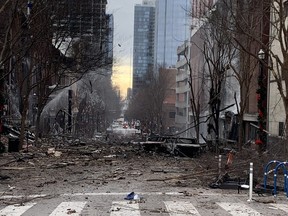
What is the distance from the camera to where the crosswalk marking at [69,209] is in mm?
9914

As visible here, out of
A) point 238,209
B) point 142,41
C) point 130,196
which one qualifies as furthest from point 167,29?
point 238,209

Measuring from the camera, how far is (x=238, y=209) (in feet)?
34.7

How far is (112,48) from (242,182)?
2232 centimetres

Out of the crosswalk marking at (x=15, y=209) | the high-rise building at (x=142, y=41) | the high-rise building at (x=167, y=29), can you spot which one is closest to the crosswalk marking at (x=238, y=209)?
the crosswalk marking at (x=15, y=209)

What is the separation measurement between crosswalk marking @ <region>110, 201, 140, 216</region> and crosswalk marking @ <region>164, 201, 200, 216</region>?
A: 2.28ft

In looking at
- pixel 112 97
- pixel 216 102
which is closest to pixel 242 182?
pixel 216 102

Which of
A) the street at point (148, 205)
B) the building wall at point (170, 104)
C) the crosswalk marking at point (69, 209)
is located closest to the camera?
the crosswalk marking at point (69, 209)

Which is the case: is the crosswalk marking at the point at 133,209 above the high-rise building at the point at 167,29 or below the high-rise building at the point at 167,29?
below

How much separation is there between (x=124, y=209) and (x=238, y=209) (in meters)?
2.45

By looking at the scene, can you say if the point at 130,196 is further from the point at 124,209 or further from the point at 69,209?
the point at 69,209

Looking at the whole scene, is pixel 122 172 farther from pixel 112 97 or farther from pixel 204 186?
pixel 112 97

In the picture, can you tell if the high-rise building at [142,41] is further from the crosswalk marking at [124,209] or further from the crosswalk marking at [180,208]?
the crosswalk marking at [124,209]

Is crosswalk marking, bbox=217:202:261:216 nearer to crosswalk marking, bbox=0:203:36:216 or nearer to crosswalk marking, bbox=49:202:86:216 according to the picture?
crosswalk marking, bbox=49:202:86:216

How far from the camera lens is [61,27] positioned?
27828mm
